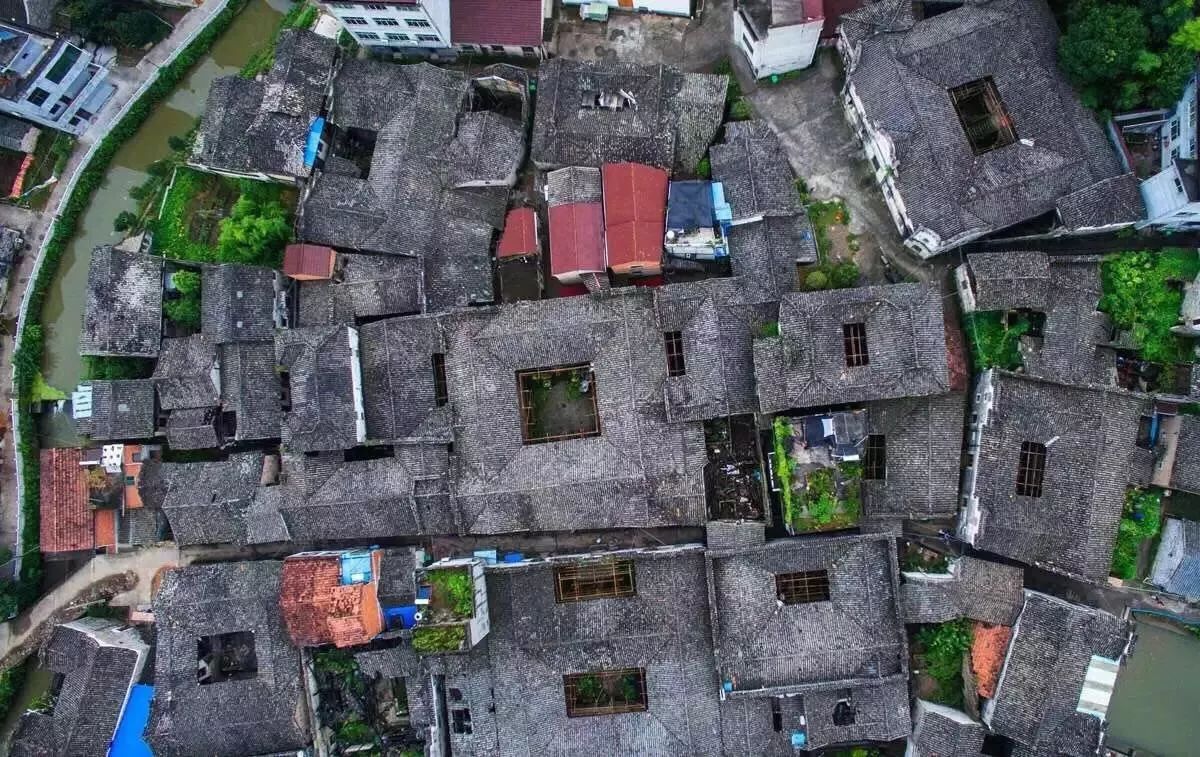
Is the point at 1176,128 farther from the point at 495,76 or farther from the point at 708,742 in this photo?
the point at 708,742

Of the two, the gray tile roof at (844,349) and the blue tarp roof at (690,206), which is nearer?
the gray tile roof at (844,349)

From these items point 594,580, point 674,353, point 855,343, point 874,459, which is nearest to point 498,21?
point 674,353

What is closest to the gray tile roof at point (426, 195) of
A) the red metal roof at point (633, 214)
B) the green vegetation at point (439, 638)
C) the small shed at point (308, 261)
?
the small shed at point (308, 261)

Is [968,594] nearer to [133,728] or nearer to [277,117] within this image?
[133,728]

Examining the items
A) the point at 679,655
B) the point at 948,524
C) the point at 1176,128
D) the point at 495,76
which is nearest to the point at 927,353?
the point at 948,524

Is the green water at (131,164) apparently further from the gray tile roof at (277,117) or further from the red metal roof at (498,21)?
the red metal roof at (498,21)

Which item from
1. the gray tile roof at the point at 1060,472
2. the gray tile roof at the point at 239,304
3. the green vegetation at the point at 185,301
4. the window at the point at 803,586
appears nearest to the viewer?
the gray tile roof at the point at 1060,472

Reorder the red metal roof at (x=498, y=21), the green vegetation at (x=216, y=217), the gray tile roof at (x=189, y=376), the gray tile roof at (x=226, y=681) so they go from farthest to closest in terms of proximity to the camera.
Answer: the green vegetation at (x=216, y=217) < the red metal roof at (x=498, y=21) < the gray tile roof at (x=189, y=376) < the gray tile roof at (x=226, y=681)
